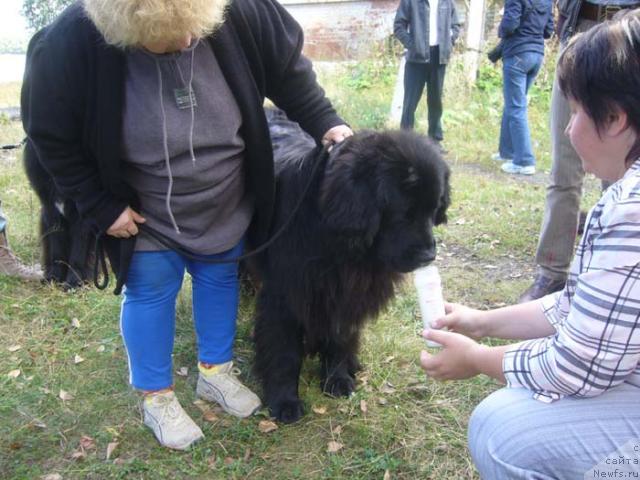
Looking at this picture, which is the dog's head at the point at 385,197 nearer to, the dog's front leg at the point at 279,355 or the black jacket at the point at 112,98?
the black jacket at the point at 112,98

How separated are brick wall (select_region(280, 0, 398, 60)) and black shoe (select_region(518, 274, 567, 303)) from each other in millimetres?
9980

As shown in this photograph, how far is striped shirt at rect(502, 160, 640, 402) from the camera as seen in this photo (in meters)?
1.16

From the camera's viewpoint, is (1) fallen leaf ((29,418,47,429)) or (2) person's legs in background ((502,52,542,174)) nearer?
(1) fallen leaf ((29,418,47,429))

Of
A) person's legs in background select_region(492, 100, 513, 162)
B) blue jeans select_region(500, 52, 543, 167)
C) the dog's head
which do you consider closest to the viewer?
the dog's head

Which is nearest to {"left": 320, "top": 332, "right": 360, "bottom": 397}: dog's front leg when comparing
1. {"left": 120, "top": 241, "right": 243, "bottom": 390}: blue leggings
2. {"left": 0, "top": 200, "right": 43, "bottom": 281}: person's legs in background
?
{"left": 120, "top": 241, "right": 243, "bottom": 390}: blue leggings

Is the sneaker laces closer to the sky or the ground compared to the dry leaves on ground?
closer to the sky

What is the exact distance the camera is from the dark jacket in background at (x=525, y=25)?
5.57 m

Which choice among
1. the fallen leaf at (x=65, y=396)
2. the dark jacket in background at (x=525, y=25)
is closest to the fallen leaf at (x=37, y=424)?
the fallen leaf at (x=65, y=396)

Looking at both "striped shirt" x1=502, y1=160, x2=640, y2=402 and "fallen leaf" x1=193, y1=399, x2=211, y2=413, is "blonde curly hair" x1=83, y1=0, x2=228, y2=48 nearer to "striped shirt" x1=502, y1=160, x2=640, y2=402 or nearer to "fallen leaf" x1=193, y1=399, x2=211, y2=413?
"striped shirt" x1=502, y1=160, x2=640, y2=402

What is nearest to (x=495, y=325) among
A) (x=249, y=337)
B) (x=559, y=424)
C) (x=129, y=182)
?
(x=559, y=424)

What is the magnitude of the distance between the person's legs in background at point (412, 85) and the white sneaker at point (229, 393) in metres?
4.70

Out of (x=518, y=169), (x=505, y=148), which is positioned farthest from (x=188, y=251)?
(x=505, y=148)

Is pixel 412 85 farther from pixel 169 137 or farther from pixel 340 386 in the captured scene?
pixel 169 137

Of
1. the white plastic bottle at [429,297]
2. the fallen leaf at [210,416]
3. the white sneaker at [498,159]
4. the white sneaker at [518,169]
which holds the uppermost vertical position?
the white plastic bottle at [429,297]
